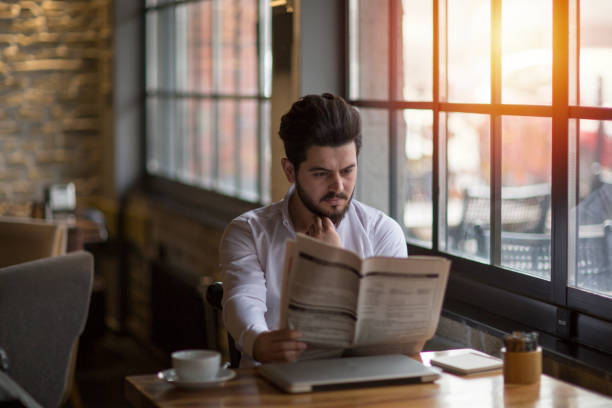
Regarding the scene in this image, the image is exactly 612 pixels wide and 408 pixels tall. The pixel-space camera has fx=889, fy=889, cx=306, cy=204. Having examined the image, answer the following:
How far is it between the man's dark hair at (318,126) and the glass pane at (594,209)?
0.61m

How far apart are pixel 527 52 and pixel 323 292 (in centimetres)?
109

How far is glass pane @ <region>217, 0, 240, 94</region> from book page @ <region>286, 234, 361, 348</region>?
9.21ft

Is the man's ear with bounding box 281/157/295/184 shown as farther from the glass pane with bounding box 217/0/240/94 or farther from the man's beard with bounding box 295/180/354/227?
the glass pane with bounding box 217/0/240/94

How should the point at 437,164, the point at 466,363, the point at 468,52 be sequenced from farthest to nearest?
1. the point at 437,164
2. the point at 468,52
3. the point at 466,363

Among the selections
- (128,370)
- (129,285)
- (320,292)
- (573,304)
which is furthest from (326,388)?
(129,285)

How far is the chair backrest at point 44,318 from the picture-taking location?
3.10 m

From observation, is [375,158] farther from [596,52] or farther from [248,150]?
[248,150]

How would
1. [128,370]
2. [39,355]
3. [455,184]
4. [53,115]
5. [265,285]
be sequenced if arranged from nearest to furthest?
[265,285]
[455,184]
[39,355]
[128,370]
[53,115]

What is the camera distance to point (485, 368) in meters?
1.98

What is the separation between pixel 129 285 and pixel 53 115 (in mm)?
1219

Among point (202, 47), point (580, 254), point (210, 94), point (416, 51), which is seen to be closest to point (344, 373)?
point (580, 254)

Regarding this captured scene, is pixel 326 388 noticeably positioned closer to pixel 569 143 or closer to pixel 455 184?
pixel 569 143

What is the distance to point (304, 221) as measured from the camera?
243cm

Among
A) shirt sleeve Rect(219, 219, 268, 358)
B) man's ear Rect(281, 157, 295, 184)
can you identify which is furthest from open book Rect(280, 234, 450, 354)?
man's ear Rect(281, 157, 295, 184)
